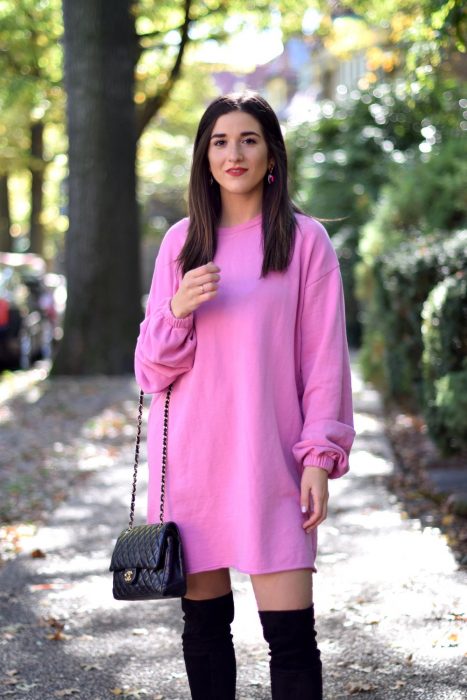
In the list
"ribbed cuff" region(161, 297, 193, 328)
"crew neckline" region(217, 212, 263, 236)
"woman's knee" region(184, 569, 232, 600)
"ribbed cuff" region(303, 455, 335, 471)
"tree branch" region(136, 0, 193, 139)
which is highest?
"tree branch" region(136, 0, 193, 139)

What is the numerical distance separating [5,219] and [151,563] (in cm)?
3030

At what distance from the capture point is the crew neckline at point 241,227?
10.9ft

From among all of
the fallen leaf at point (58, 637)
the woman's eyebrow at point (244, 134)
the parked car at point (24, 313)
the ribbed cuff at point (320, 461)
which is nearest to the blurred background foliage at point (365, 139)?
the woman's eyebrow at point (244, 134)

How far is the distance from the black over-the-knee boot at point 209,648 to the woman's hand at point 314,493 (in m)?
0.40

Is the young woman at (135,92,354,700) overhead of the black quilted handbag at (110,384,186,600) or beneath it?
overhead

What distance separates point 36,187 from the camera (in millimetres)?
31812

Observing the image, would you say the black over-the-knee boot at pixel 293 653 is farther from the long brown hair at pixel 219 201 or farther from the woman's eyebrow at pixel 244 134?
the woman's eyebrow at pixel 244 134

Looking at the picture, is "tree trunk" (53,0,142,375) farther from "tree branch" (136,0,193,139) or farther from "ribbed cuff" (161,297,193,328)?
"ribbed cuff" (161,297,193,328)

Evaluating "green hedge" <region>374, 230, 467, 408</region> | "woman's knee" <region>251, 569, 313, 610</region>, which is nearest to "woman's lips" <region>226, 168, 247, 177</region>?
"woman's knee" <region>251, 569, 313, 610</region>

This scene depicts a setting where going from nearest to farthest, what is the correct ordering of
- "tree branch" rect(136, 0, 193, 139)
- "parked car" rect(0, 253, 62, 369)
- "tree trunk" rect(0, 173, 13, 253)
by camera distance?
"parked car" rect(0, 253, 62, 369), "tree branch" rect(136, 0, 193, 139), "tree trunk" rect(0, 173, 13, 253)

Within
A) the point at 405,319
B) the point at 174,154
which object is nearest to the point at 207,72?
the point at 174,154

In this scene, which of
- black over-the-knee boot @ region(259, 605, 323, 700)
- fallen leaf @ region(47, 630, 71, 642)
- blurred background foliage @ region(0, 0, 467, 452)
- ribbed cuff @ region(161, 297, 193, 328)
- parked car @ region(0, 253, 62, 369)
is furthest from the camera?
parked car @ region(0, 253, 62, 369)

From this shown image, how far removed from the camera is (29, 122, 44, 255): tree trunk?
29934 mm

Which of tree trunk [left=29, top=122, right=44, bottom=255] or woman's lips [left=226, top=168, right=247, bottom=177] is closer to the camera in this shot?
woman's lips [left=226, top=168, right=247, bottom=177]
